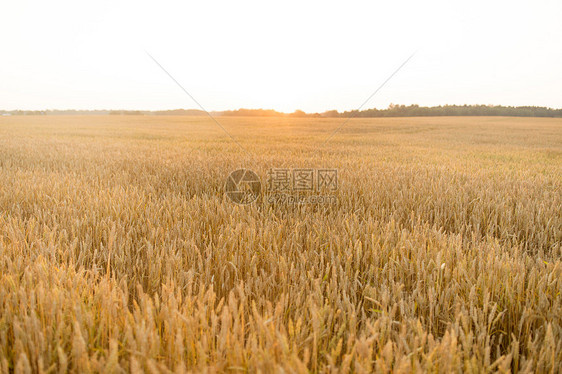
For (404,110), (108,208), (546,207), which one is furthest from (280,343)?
(404,110)

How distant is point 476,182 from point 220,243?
3.73 meters
